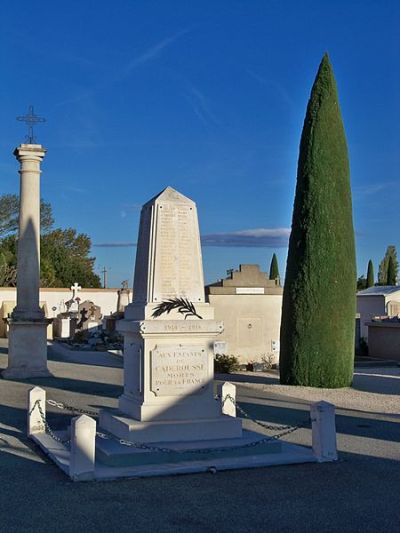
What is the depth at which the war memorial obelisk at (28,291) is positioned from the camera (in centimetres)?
1652

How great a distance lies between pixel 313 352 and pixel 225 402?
19.7ft

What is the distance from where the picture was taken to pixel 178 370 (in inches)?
321

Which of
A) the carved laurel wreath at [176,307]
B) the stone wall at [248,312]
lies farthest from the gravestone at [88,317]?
the carved laurel wreath at [176,307]

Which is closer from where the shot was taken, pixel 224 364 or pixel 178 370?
pixel 178 370

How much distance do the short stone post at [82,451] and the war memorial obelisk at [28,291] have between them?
33.5 ft

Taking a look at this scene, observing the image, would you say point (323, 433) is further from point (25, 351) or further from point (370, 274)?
point (370, 274)

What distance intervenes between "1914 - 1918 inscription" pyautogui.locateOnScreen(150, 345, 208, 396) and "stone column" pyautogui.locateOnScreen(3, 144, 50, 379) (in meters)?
9.20

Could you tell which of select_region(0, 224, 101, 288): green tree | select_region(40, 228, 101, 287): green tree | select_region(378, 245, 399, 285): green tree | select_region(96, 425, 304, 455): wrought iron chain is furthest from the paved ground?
select_region(378, 245, 399, 285): green tree

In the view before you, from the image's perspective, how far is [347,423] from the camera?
10492 mm

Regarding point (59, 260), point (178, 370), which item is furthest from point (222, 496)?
point (59, 260)

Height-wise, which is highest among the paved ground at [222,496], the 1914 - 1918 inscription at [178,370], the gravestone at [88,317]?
the gravestone at [88,317]

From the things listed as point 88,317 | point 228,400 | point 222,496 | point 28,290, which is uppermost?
point 28,290

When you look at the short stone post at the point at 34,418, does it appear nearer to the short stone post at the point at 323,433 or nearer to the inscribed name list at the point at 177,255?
the inscribed name list at the point at 177,255

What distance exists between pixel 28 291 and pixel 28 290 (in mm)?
25
